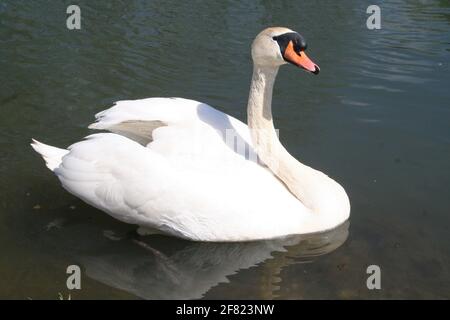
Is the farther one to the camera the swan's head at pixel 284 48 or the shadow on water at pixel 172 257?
Answer: the shadow on water at pixel 172 257

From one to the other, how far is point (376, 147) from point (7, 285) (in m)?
4.76

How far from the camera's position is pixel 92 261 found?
230 inches

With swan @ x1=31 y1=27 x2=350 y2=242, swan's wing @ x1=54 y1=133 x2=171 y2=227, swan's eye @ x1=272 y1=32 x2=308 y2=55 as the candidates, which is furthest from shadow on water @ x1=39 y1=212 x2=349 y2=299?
swan's eye @ x1=272 y1=32 x2=308 y2=55

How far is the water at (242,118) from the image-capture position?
5.74 metres

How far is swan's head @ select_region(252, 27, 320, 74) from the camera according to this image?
5.48 meters

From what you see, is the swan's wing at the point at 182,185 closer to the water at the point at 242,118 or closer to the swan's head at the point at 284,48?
the water at the point at 242,118

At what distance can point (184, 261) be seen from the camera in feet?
19.3

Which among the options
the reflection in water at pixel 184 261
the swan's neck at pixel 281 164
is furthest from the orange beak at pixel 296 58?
the reflection in water at pixel 184 261

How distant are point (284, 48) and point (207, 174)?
4.26ft
